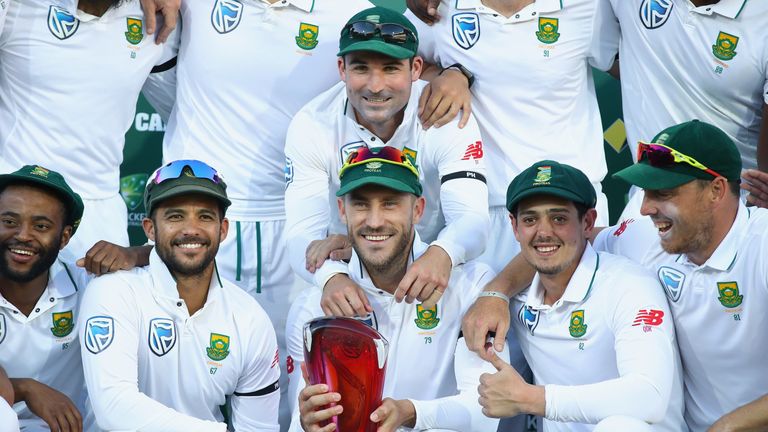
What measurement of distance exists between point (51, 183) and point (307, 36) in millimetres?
1331

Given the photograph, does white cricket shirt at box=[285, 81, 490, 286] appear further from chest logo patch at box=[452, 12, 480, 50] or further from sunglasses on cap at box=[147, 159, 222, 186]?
sunglasses on cap at box=[147, 159, 222, 186]

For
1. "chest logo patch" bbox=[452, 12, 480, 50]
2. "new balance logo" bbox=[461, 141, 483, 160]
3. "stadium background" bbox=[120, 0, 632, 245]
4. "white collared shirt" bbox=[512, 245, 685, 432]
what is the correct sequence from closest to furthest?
"white collared shirt" bbox=[512, 245, 685, 432] < "new balance logo" bbox=[461, 141, 483, 160] < "chest logo patch" bbox=[452, 12, 480, 50] < "stadium background" bbox=[120, 0, 632, 245]

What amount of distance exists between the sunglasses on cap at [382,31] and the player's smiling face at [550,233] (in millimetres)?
843

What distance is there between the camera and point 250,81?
537 centimetres

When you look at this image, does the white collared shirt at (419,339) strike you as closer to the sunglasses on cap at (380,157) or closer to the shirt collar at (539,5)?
the sunglasses on cap at (380,157)

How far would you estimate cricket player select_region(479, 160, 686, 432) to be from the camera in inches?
165

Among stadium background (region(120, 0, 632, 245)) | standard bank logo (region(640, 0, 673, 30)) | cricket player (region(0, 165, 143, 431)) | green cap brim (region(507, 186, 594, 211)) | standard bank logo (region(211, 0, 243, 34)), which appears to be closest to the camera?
green cap brim (region(507, 186, 594, 211))

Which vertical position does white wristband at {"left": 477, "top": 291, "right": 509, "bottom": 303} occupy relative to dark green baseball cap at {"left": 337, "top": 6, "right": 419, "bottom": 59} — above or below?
below

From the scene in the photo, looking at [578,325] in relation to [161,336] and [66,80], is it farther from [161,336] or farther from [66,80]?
[66,80]

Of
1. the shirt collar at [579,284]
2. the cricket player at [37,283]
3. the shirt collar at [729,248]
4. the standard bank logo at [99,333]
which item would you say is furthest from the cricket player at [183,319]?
the shirt collar at [729,248]

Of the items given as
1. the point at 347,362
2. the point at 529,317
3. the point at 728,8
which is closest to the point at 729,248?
the point at 529,317

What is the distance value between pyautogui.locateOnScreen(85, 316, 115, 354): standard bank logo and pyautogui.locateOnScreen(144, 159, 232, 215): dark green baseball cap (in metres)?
0.44

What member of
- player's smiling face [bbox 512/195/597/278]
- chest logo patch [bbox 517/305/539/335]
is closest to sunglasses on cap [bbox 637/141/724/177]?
player's smiling face [bbox 512/195/597/278]

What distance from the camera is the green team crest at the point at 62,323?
184 inches
